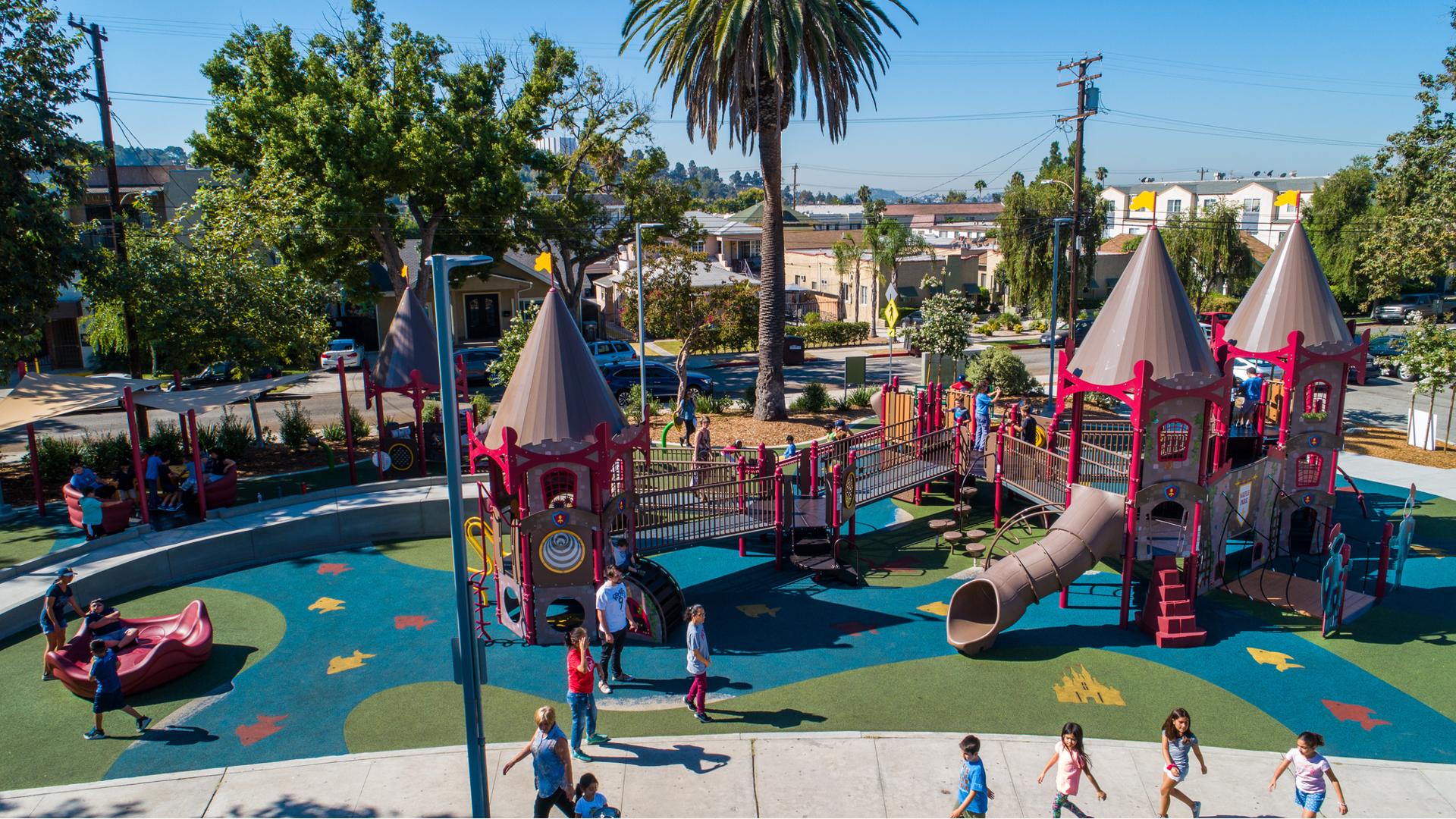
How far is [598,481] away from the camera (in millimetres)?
14336

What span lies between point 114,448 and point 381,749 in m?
14.7

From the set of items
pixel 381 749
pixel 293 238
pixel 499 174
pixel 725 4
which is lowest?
pixel 381 749

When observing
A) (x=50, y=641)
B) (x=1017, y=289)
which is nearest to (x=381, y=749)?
(x=50, y=641)

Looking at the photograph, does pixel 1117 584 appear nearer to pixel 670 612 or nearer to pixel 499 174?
pixel 670 612

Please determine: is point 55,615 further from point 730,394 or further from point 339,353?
point 339,353

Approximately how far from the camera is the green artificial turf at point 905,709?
38.8 feet

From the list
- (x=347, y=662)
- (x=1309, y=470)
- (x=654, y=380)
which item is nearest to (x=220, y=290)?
(x=347, y=662)

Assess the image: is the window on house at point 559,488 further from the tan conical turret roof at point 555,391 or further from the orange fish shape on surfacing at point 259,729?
the orange fish shape on surfacing at point 259,729

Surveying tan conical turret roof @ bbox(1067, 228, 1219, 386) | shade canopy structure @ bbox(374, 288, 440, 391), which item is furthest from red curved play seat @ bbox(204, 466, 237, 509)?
tan conical turret roof @ bbox(1067, 228, 1219, 386)

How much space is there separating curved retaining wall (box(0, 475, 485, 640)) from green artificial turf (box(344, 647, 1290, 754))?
22.0 feet

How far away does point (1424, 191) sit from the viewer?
3145 cm

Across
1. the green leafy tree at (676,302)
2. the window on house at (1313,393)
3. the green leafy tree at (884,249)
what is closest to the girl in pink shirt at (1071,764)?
the window on house at (1313,393)

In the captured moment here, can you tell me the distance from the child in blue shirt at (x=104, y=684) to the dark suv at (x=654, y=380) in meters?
21.6

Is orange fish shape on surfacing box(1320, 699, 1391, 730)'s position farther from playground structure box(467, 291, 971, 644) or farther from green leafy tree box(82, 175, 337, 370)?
green leafy tree box(82, 175, 337, 370)
